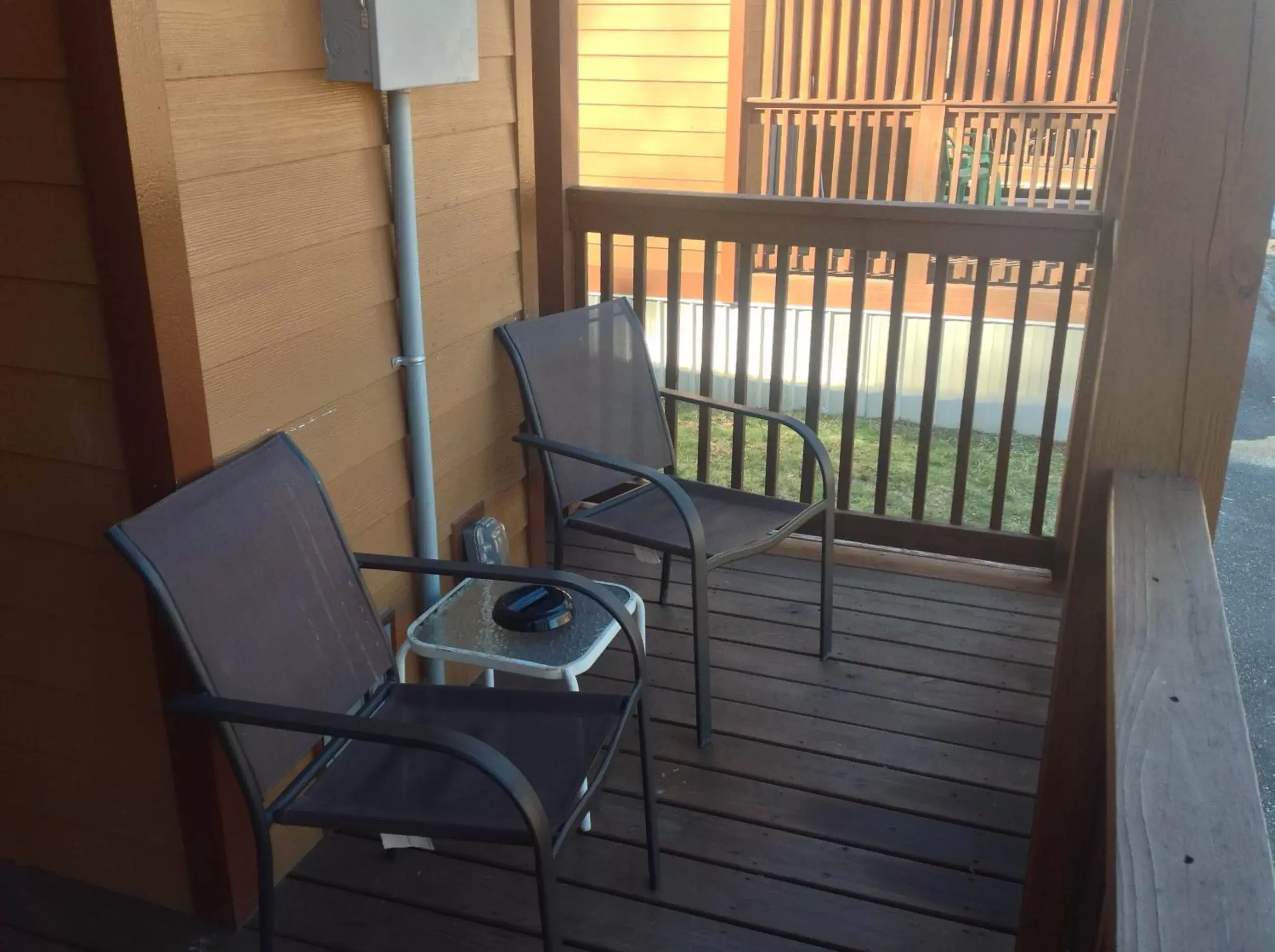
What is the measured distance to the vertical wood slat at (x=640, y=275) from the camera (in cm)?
329

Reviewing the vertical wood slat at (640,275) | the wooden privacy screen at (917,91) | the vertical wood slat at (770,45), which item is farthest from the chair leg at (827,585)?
the vertical wood slat at (770,45)

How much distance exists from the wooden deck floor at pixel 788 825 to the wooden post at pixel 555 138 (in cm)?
101

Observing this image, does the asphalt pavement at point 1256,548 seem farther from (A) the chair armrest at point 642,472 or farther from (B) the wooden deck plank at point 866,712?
(A) the chair armrest at point 642,472

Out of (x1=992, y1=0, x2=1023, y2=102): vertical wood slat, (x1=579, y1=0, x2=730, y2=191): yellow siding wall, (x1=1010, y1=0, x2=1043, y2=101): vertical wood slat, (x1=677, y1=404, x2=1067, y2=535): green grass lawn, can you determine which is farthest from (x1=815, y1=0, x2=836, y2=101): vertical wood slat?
(x1=677, y1=404, x2=1067, y2=535): green grass lawn

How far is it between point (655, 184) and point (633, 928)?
5268 mm

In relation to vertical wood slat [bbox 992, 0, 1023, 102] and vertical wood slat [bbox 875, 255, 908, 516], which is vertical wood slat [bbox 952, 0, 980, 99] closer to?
vertical wood slat [bbox 992, 0, 1023, 102]

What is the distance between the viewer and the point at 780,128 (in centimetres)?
673

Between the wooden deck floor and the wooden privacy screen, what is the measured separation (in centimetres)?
412

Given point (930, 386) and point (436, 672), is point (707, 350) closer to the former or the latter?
point (930, 386)

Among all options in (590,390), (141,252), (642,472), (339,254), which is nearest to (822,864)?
(642,472)

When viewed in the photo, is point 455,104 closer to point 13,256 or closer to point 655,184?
point 13,256

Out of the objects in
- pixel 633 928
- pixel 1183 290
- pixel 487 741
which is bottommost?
pixel 633 928

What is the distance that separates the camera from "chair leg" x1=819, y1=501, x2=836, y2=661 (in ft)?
9.08

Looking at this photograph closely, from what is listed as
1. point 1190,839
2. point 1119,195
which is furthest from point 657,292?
point 1190,839
